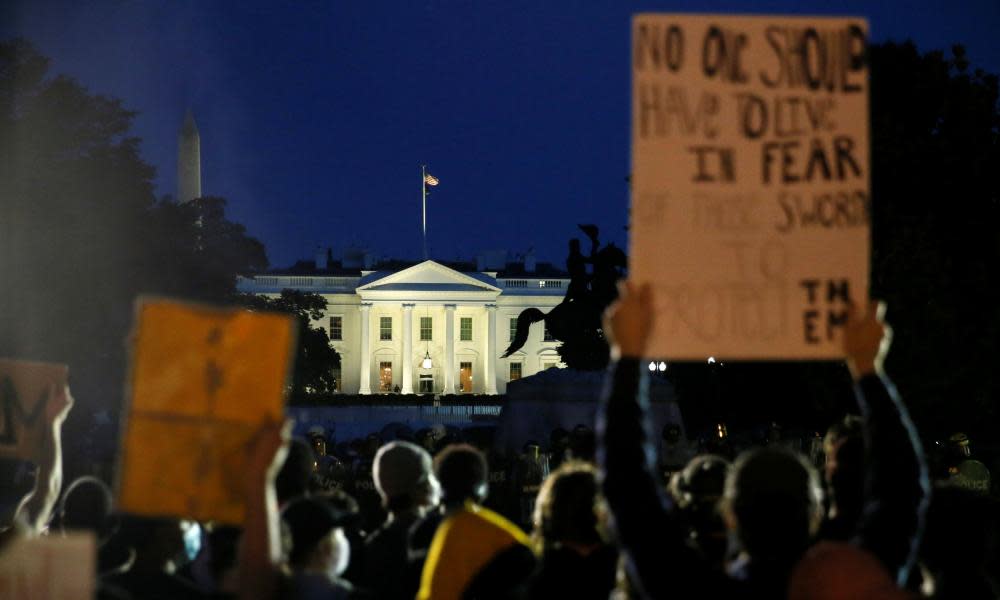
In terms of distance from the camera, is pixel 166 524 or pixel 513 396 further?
pixel 513 396

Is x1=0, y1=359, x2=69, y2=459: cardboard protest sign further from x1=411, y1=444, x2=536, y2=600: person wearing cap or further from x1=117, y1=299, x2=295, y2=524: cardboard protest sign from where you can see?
x1=411, y1=444, x2=536, y2=600: person wearing cap

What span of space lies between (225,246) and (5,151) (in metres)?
11.6

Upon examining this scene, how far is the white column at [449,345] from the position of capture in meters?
90.6

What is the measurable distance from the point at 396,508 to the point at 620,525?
203cm

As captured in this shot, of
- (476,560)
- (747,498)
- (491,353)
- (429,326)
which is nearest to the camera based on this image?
(747,498)

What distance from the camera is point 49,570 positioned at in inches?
102

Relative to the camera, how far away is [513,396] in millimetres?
20078

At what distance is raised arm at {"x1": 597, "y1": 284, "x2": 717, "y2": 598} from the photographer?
261 cm

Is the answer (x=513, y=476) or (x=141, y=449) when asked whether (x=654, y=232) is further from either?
(x=513, y=476)

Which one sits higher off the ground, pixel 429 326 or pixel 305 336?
pixel 429 326

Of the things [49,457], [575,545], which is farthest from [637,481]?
[49,457]

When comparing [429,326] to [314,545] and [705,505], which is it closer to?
[705,505]

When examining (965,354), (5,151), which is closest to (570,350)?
(965,354)

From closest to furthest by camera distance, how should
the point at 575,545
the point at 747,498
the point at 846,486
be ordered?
1. the point at 747,498
2. the point at 575,545
3. the point at 846,486
